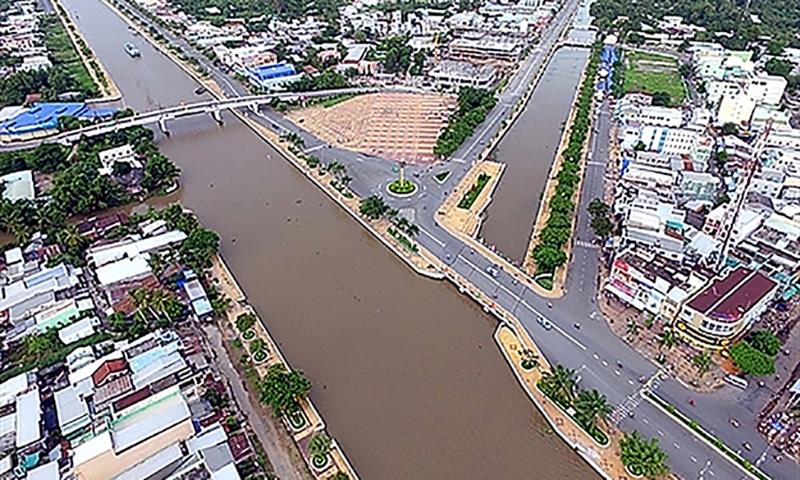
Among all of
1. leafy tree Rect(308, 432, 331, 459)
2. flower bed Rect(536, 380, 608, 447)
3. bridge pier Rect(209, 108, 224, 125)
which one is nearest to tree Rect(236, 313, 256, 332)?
leafy tree Rect(308, 432, 331, 459)

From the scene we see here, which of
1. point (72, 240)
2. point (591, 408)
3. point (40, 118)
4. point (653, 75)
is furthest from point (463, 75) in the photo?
point (591, 408)

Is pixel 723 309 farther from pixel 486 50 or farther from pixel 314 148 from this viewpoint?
pixel 486 50

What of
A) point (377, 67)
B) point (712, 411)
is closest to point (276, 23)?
point (377, 67)

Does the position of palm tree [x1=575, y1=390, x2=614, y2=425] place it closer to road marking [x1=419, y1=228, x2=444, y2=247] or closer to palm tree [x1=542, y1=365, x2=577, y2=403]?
palm tree [x1=542, y1=365, x2=577, y2=403]

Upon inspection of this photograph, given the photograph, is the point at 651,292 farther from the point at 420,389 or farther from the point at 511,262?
the point at 420,389

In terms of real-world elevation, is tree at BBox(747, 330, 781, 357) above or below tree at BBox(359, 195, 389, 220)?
below

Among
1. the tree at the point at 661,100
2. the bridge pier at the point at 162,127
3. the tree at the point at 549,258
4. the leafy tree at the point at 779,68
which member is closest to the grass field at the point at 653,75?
the tree at the point at 661,100
